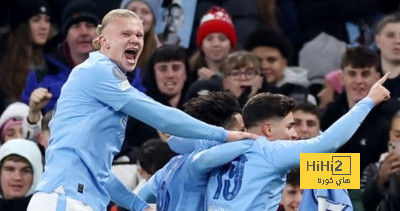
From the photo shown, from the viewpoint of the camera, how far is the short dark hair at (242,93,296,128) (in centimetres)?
993

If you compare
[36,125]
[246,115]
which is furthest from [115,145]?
[36,125]

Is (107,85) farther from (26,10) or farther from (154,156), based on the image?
(26,10)

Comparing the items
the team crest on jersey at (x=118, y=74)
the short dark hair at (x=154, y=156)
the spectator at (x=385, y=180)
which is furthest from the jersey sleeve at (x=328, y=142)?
the short dark hair at (x=154, y=156)

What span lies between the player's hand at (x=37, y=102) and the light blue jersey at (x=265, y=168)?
299 cm

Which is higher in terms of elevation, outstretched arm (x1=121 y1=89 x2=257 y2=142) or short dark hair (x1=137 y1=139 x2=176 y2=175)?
short dark hair (x1=137 y1=139 x2=176 y2=175)

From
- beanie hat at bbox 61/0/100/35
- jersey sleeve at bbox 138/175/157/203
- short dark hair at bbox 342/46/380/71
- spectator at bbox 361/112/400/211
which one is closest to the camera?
jersey sleeve at bbox 138/175/157/203

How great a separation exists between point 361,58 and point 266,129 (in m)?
3.36

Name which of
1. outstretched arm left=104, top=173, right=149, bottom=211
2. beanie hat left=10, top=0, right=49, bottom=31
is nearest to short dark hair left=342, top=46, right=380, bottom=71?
beanie hat left=10, top=0, right=49, bottom=31

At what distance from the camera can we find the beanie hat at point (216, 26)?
1421cm

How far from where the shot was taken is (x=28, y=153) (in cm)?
1248

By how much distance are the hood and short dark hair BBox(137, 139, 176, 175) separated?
863mm

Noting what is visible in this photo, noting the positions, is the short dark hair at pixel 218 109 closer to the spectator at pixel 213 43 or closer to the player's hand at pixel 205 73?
the player's hand at pixel 205 73

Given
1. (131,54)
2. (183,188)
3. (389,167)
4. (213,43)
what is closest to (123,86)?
(131,54)

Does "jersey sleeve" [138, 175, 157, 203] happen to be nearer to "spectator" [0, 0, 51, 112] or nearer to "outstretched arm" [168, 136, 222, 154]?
"outstretched arm" [168, 136, 222, 154]
